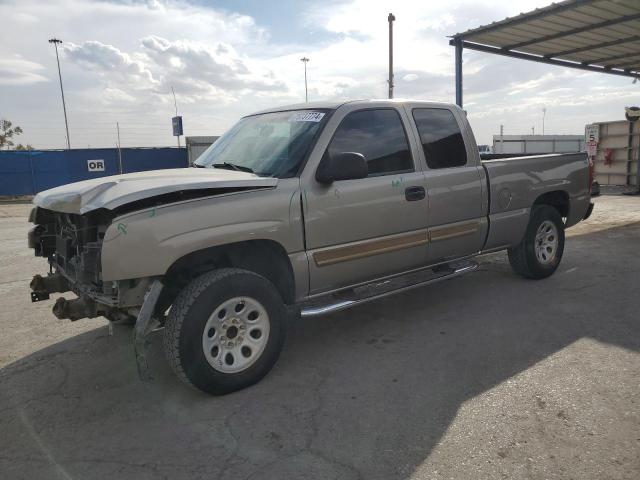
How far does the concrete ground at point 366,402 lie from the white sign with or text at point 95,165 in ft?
59.9

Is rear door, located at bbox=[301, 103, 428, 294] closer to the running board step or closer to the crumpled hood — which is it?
the running board step

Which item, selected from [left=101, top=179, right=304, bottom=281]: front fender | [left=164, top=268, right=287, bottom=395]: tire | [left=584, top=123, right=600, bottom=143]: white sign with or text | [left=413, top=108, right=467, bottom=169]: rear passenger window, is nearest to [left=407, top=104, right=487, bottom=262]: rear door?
[left=413, top=108, right=467, bottom=169]: rear passenger window

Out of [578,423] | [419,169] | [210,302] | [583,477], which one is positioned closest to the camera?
[583,477]

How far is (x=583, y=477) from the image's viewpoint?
257 centimetres

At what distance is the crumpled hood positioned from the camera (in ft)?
10.4

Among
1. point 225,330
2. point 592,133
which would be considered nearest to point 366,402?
point 225,330

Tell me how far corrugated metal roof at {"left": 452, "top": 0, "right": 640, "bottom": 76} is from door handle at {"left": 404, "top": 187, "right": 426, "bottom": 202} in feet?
22.5

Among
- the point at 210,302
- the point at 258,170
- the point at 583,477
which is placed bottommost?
the point at 583,477

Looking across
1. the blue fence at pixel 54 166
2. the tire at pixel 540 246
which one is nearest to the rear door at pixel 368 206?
the tire at pixel 540 246

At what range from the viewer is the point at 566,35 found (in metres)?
11.2

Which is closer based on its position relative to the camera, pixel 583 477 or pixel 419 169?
pixel 583 477

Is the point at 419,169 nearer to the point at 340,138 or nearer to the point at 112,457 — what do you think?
the point at 340,138

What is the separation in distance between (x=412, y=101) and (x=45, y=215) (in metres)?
3.34

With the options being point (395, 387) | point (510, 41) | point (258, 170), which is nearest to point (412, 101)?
point (258, 170)
